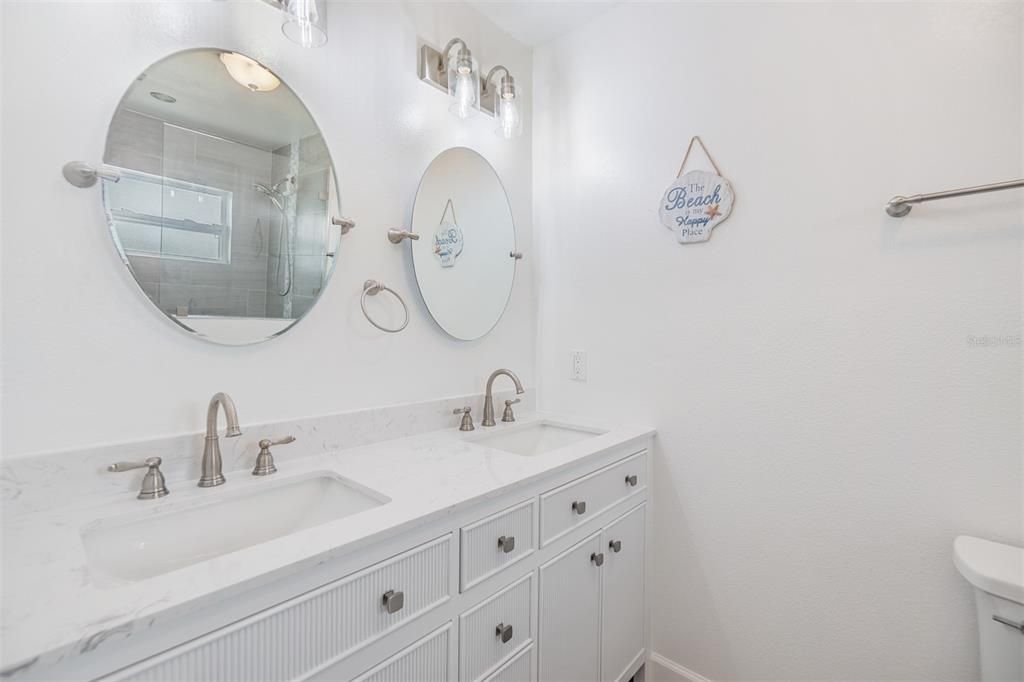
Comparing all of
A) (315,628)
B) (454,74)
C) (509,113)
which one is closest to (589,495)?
(315,628)

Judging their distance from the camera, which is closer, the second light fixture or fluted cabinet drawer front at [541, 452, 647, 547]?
fluted cabinet drawer front at [541, 452, 647, 547]

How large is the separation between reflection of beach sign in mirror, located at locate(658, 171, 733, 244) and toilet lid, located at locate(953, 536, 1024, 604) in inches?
40.8

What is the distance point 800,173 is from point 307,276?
146 cm

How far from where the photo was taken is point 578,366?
6.30 ft

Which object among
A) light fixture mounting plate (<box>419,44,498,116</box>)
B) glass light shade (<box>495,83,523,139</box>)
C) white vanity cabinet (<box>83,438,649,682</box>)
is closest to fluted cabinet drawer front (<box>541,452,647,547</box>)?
white vanity cabinet (<box>83,438,649,682</box>)

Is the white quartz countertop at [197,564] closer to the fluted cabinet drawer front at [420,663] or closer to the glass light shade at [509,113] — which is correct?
the fluted cabinet drawer front at [420,663]

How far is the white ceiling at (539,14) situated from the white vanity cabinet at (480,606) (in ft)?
5.34

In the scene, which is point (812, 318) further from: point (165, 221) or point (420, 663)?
point (165, 221)

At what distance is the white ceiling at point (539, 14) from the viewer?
5.85ft

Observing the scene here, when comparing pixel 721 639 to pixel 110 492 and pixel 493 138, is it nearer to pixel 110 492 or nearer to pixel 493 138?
pixel 110 492

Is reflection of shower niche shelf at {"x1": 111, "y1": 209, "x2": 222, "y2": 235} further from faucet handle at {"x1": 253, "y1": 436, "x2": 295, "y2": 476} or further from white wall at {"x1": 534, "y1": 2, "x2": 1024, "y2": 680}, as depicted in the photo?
white wall at {"x1": 534, "y1": 2, "x2": 1024, "y2": 680}

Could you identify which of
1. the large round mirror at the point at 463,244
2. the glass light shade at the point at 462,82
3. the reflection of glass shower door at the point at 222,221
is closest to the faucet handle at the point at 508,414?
the large round mirror at the point at 463,244

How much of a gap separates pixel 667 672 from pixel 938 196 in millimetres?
1671

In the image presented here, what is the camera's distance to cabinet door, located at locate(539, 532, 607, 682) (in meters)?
1.24
